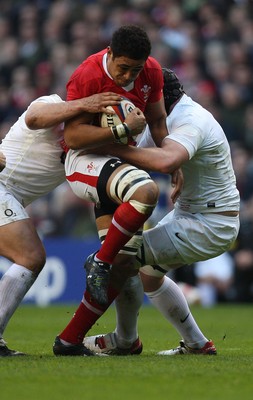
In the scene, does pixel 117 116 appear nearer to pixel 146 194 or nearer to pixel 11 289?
pixel 146 194

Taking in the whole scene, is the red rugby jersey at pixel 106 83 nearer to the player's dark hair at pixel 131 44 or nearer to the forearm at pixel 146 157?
the player's dark hair at pixel 131 44

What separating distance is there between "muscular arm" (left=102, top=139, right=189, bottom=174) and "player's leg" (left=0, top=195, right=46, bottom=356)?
0.86 meters

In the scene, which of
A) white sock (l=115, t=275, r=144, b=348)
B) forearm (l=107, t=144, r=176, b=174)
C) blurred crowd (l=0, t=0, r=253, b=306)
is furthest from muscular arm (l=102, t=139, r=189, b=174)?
blurred crowd (l=0, t=0, r=253, b=306)

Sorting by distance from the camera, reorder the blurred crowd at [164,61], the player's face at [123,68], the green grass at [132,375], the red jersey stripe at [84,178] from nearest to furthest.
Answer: the green grass at [132,375] < the player's face at [123,68] < the red jersey stripe at [84,178] < the blurred crowd at [164,61]

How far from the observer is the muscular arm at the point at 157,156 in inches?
295

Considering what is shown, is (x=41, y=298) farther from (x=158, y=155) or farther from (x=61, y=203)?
(x=158, y=155)

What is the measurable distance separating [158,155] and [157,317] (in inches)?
248

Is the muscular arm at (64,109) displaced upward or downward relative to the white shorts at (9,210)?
upward

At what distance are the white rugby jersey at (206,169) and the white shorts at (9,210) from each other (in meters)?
1.25

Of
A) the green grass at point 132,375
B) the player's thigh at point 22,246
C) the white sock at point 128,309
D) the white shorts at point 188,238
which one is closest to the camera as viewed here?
the green grass at point 132,375

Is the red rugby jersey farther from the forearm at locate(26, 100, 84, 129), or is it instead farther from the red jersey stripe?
the red jersey stripe

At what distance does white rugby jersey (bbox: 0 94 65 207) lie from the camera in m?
8.10

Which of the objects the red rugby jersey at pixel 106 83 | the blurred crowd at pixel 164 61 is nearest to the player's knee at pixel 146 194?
the red rugby jersey at pixel 106 83

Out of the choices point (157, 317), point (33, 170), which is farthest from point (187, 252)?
point (157, 317)
